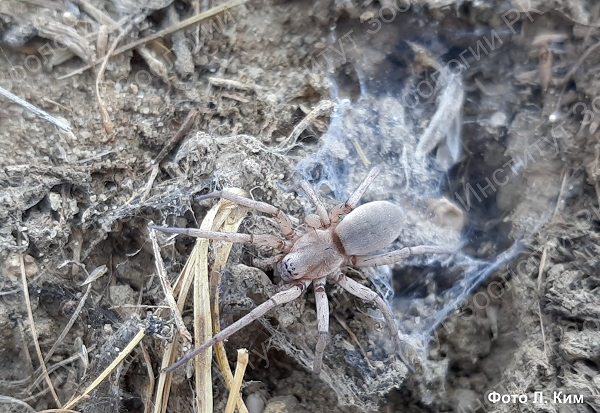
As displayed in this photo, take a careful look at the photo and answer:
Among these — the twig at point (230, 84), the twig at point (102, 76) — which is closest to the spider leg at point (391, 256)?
the twig at point (230, 84)

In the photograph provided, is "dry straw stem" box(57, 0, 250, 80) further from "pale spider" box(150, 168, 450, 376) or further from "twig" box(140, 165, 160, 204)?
"pale spider" box(150, 168, 450, 376)

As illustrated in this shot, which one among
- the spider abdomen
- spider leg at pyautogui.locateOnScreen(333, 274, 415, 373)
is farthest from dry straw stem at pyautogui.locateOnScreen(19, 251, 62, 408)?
the spider abdomen

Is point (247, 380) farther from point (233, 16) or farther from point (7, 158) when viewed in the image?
point (233, 16)

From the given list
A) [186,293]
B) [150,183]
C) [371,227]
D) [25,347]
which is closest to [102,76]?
[150,183]

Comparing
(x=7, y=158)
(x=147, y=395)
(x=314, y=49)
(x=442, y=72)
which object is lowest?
(x=147, y=395)

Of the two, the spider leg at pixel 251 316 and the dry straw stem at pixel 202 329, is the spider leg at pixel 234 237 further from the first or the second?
the spider leg at pixel 251 316

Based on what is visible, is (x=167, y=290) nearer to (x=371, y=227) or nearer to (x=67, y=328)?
(x=67, y=328)

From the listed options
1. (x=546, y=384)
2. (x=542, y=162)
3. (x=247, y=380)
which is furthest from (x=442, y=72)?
(x=247, y=380)
